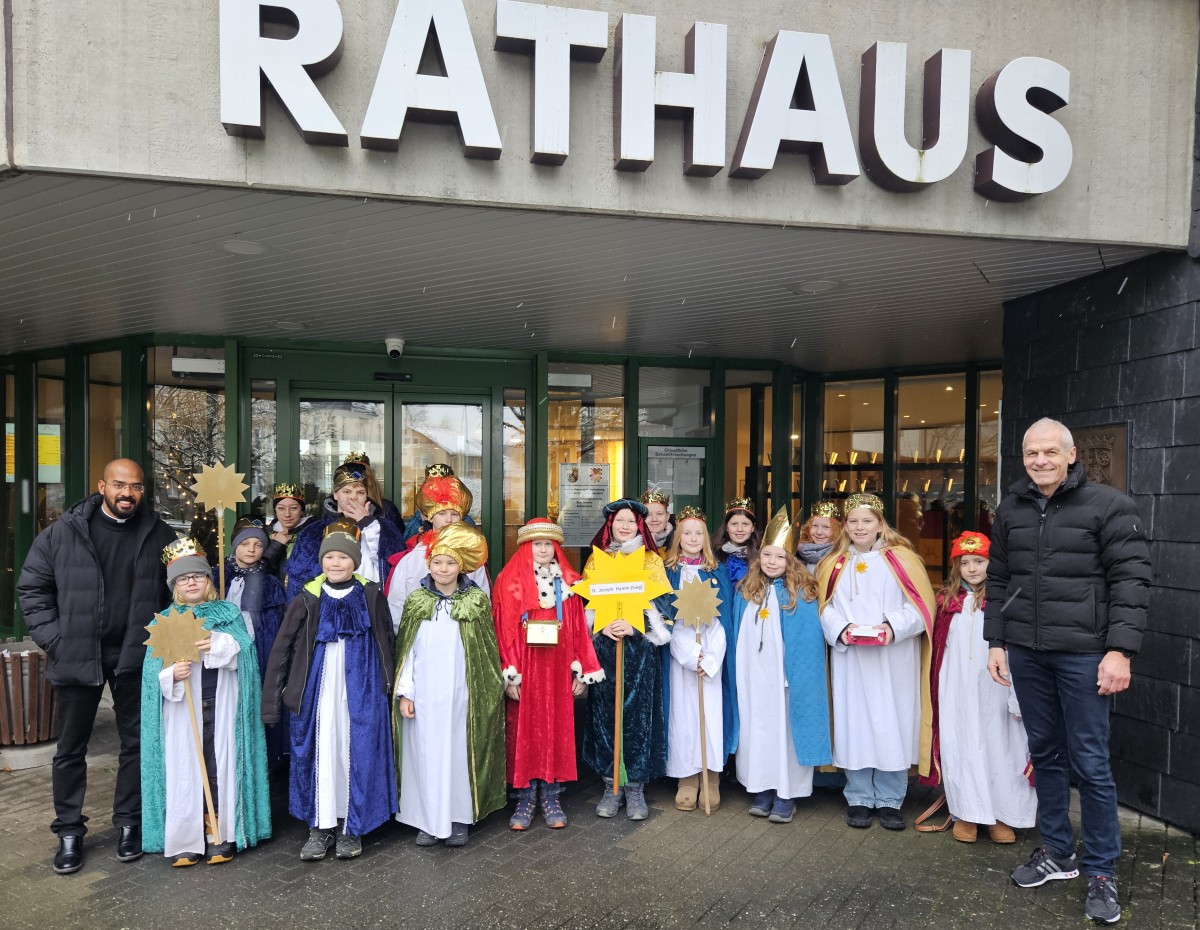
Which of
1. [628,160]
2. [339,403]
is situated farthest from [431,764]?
[339,403]

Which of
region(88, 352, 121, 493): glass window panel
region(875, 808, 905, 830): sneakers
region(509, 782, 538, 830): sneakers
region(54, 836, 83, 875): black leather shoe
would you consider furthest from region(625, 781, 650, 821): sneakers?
region(88, 352, 121, 493): glass window panel

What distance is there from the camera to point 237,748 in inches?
161

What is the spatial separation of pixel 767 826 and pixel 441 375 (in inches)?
207

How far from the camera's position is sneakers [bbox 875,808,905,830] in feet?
14.7

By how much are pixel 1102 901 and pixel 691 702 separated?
2084 millimetres

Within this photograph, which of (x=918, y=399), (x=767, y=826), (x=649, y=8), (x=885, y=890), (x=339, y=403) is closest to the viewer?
(x=885, y=890)

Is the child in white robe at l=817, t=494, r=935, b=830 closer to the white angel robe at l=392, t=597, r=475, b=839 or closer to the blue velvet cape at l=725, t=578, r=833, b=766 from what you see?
the blue velvet cape at l=725, t=578, r=833, b=766

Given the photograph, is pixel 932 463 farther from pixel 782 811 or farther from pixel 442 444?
A: pixel 782 811

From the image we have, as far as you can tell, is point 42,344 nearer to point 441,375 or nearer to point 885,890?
point 441,375

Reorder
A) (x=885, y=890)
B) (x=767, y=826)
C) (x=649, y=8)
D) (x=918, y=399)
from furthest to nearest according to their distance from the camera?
(x=918, y=399)
(x=767, y=826)
(x=649, y=8)
(x=885, y=890)

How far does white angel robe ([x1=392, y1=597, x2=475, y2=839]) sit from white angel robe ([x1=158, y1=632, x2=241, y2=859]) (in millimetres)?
840

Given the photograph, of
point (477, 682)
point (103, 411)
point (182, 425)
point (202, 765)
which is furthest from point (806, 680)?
point (103, 411)

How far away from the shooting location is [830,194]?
4.36 meters

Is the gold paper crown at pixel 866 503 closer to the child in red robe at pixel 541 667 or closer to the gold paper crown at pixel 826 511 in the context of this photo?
the gold paper crown at pixel 826 511
